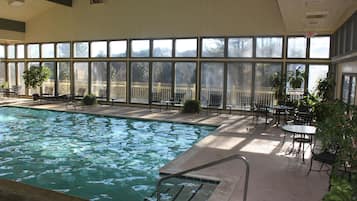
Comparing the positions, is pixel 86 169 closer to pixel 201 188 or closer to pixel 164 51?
pixel 201 188

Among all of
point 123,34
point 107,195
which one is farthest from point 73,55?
point 107,195

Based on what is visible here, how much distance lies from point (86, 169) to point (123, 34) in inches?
350

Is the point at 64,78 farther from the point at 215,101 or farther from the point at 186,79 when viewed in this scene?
the point at 215,101

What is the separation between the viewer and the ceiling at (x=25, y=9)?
14195 millimetres

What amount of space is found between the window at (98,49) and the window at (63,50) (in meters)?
1.49

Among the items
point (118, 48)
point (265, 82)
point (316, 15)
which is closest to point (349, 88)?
point (316, 15)

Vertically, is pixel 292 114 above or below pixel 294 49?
below

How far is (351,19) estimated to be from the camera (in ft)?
23.3

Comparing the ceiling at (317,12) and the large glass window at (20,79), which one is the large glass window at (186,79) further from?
the large glass window at (20,79)

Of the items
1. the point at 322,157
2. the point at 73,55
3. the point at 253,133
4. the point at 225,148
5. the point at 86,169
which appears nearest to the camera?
the point at 322,157

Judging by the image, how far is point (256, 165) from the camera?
5.62m

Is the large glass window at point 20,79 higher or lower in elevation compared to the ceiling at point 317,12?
lower

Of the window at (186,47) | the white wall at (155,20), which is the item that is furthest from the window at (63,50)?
the window at (186,47)

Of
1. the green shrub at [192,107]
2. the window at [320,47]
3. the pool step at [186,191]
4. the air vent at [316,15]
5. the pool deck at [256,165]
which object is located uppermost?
the air vent at [316,15]
